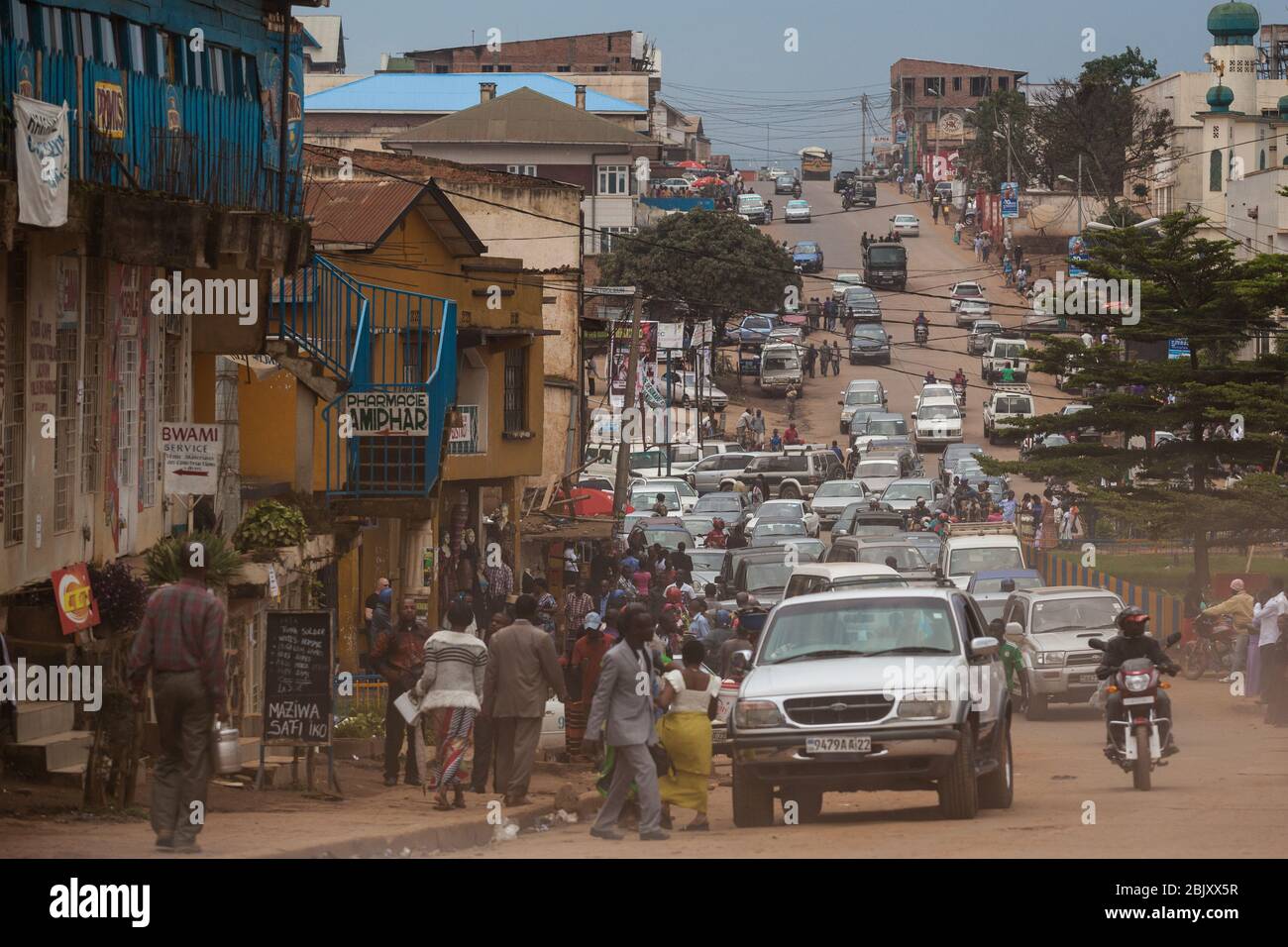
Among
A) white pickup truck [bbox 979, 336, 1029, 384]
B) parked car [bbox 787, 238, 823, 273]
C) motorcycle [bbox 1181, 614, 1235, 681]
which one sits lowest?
motorcycle [bbox 1181, 614, 1235, 681]

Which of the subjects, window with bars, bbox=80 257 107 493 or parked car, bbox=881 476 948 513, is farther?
parked car, bbox=881 476 948 513

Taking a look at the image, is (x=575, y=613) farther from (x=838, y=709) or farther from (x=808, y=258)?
(x=808, y=258)

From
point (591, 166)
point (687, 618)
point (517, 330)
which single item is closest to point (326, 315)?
point (687, 618)

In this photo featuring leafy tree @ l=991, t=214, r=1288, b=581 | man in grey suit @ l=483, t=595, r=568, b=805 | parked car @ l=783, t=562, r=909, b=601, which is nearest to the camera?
man in grey suit @ l=483, t=595, r=568, b=805

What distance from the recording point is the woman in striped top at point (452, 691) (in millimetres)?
15180

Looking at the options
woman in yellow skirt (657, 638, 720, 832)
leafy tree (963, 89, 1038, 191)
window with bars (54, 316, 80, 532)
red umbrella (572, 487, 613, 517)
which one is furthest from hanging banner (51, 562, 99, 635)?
leafy tree (963, 89, 1038, 191)

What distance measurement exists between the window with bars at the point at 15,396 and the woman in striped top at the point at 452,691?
3.40m

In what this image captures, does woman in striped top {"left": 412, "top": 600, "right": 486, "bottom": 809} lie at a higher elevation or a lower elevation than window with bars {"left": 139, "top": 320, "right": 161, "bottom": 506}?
lower

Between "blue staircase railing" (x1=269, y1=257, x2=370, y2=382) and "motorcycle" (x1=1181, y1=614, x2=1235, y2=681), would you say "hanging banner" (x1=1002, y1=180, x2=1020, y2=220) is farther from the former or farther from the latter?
"blue staircase railing" (x1=269, y1=257, x2=370, y2=382)

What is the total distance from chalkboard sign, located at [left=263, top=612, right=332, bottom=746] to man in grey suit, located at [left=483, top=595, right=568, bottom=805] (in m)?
1.35

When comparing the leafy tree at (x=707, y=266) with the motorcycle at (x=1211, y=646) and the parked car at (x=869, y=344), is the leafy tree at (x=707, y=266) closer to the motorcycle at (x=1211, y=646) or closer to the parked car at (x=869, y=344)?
the parked car at (x=869, y=344)

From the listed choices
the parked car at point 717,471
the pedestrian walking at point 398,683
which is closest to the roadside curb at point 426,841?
the pedestrian walking at point 398,683

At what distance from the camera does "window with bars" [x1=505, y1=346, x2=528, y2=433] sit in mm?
36812

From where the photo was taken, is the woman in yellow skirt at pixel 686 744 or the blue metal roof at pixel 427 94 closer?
the woman in yellow skirt at pixel 686 744
